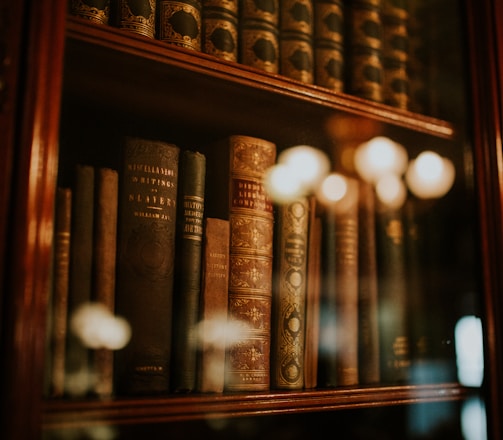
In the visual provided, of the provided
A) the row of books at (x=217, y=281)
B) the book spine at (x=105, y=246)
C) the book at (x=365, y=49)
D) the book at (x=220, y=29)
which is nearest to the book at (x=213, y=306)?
the row of books at (x=217, y=281)

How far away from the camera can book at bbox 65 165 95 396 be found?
1.95 ft

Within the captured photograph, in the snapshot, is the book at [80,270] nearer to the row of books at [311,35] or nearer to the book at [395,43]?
the row of books at [311,35]

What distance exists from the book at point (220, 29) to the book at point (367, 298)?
0.31m

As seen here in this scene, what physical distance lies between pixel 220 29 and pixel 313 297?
373 millimetres

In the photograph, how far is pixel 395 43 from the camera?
3.24 ft

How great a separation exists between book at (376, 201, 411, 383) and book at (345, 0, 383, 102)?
179 millimetres

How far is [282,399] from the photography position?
0.72 metres

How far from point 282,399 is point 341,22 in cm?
56

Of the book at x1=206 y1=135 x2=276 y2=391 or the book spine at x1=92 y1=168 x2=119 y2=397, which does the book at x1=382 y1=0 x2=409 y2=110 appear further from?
the book spine at x1=92 y1=168 x2=119 y2=397

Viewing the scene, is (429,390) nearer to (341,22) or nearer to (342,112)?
(342,112)

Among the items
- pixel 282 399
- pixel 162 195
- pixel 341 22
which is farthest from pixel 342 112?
pixel 282 399

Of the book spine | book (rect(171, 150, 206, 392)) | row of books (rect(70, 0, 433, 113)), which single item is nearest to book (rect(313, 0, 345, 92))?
row of books (rect(70, 0, 433, 113))

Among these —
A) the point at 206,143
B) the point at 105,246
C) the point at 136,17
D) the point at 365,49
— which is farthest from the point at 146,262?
the point at 365,49

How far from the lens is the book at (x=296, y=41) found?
0.84 metres
